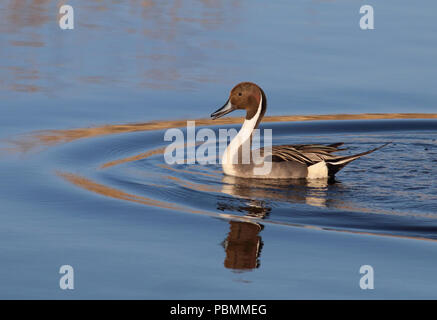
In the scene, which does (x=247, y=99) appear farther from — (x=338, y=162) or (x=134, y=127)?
(x=134, y=127)

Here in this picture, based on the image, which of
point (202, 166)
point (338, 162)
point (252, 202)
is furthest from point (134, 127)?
point (252, 202)

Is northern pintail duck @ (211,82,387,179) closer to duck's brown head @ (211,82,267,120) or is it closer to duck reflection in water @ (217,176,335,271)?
duck reflection in water @ (217,176,335,271)

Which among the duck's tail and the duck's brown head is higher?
the duck's brown head

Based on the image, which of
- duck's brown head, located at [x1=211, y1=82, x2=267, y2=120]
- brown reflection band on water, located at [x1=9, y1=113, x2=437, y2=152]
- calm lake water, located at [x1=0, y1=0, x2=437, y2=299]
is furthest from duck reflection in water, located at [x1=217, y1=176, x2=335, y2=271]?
brown reflection band on water, located at [x1=9, y1=113, x2=437, y2=152]

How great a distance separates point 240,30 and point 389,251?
31.0ft

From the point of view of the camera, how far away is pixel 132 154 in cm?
1142

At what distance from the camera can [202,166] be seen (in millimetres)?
11141

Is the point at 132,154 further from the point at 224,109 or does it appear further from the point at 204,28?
the point at 204,28

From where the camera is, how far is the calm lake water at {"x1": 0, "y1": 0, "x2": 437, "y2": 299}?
752cm

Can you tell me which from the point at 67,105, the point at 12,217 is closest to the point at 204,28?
the point at 67,105

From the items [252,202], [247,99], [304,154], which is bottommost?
[252,202]

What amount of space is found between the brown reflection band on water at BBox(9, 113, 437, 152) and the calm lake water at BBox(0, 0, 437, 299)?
0.04 m

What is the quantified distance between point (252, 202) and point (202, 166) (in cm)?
171

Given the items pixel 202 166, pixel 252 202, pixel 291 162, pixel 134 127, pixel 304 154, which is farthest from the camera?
pixel 134 127
